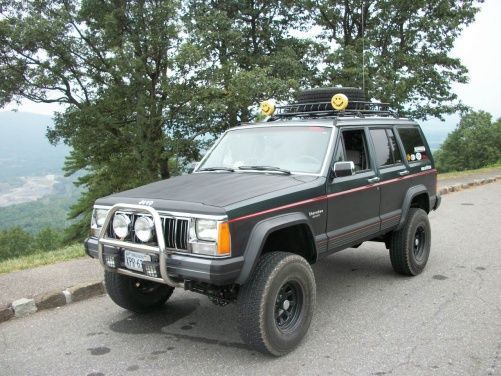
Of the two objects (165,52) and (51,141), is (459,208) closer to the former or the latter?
(165,52)

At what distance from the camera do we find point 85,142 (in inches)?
811

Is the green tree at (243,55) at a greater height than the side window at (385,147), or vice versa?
the green tree at (243,55)

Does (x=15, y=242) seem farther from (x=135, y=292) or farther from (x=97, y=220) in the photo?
(x=97, y=220)

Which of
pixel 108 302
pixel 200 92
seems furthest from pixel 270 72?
pixel 108 302

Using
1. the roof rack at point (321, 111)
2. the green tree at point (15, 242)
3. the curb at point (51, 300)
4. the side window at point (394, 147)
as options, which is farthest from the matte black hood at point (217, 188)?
the green tree at point (15, 242)

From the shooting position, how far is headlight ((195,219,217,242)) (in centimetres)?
351

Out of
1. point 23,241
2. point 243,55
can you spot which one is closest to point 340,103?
point 243,55

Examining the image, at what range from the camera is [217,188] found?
404cm

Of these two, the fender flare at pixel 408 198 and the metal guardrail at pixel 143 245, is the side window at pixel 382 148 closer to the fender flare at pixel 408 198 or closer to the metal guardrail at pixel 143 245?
the fender flare at pixel 408 198

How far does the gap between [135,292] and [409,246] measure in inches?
130

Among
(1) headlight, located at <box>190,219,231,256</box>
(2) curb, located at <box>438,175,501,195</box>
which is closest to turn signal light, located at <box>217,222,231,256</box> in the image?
(1) headlight, located at <box>190,219,231,256</box>

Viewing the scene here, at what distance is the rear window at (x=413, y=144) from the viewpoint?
6074 millimetres

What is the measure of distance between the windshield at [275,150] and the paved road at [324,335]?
1545 mm

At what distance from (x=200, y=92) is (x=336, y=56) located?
6966 millimetres
